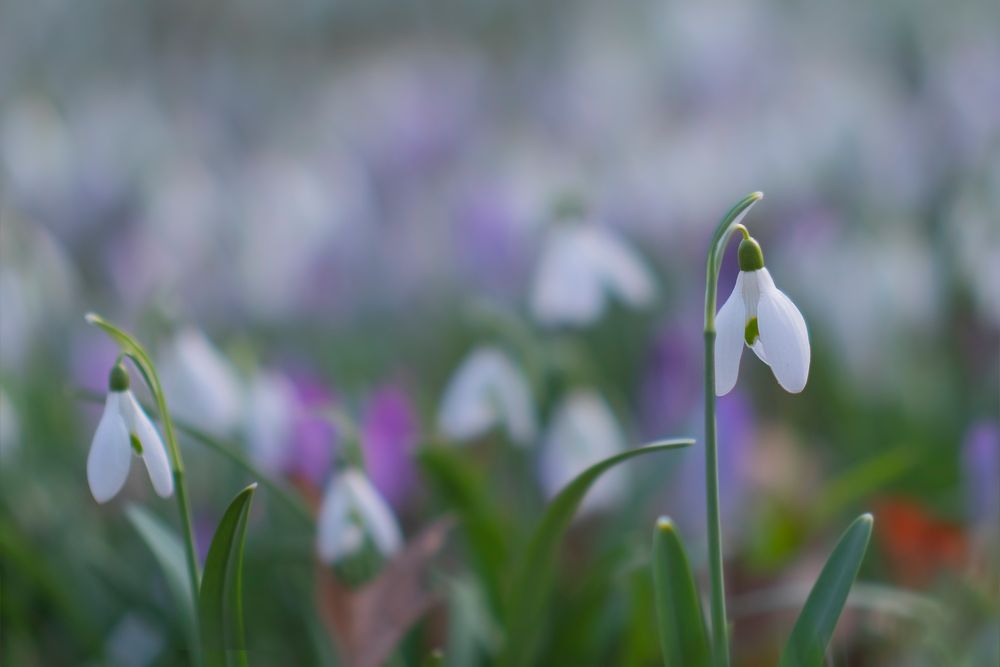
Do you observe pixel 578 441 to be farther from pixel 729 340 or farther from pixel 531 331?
pixel 531 331

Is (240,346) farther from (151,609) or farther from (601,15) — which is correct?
(601,15)

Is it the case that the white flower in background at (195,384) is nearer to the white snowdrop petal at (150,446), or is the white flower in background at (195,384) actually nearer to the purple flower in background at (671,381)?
the white snowdrop petal at (150,446)

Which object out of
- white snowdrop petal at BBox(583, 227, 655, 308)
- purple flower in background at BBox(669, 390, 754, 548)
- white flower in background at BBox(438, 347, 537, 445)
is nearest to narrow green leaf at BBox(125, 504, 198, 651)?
white flower in background at BBox(438, 347, 537, 445)

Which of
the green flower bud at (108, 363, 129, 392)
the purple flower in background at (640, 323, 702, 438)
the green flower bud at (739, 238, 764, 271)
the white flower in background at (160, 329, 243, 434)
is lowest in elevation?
the purple flower in background at (640, 323, 702, 438)

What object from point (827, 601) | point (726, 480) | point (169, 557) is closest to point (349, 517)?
point (169, 557)

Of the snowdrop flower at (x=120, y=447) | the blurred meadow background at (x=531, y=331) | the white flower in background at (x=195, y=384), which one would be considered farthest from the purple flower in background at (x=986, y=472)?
the snowdrop flower at (x=120, y=447)

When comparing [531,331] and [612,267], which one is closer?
[612,267]

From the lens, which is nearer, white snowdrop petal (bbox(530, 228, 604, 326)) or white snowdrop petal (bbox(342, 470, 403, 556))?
white snowdrop petal (bbox(342, 470, 403, 556))

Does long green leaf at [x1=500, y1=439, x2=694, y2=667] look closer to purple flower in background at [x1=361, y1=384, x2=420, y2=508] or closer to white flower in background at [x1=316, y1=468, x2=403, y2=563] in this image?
white flower in background at [x1=316, y1=468, x2=403, y2=563]
